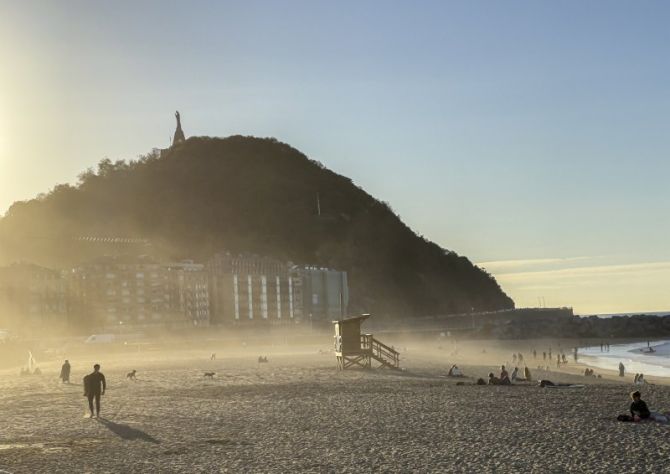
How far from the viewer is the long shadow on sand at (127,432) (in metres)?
18.4

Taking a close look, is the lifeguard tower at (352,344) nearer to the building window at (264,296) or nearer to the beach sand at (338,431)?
the beach sand at (338,431)

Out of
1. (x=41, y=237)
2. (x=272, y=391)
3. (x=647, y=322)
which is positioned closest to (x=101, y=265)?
(x=41, y=237)

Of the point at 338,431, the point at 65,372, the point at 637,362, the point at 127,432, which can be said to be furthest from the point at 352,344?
the point at 637,362

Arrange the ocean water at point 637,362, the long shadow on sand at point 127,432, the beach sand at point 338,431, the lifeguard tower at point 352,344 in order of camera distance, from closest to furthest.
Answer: the beach sand at point 338,431 < the long shadow on sand at point 127,432 < the lifeguard tower at point 352,344 < the ocean water at point 637,362

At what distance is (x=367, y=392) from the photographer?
29.4 meters

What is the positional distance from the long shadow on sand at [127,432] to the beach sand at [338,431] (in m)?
0.05

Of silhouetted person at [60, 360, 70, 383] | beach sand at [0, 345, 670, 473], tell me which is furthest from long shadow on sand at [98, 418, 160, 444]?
silhouetted person at [60, 360, 70, 383]

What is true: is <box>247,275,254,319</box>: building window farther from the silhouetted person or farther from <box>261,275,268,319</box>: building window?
the silhouetted person

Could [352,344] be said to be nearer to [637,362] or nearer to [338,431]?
[338,431]

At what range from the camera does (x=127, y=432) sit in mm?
19562

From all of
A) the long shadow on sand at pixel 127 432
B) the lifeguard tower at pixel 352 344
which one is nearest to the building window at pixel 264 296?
the lifeguard tower at pixel 352 344

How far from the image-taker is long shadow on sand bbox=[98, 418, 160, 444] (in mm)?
18438

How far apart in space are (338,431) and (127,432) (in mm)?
5276

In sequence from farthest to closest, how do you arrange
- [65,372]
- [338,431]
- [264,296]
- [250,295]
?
[264,296] → [250,295] → [65,372] → [338,431]
